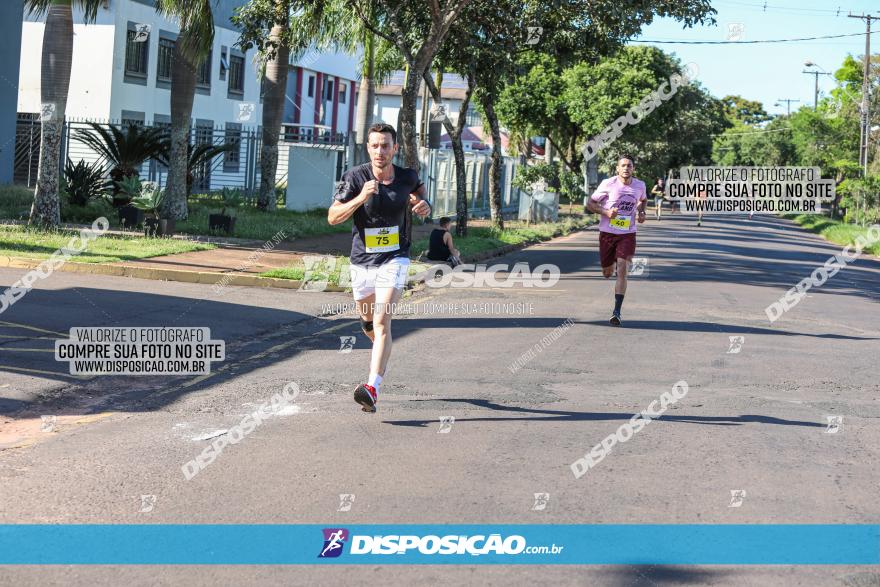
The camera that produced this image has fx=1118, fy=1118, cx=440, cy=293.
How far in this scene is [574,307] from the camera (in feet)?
50.5

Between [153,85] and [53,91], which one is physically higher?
[153,85]

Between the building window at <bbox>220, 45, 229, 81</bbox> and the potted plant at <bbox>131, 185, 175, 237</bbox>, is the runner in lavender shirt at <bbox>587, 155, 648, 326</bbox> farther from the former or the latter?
the building window at <bbox>220, 45, 229, 81</bbox>

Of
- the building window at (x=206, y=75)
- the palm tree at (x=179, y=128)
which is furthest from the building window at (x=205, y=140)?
the palm tree at (x=179, y=128)

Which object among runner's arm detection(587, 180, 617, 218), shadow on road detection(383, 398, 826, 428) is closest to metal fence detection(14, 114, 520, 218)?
runner's arm detection(587, 180, 617, 218)

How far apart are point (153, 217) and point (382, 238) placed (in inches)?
563

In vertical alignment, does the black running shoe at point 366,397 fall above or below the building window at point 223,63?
below

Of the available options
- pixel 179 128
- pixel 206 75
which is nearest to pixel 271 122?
pixel 179 128

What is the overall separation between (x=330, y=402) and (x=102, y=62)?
2915 centimetres

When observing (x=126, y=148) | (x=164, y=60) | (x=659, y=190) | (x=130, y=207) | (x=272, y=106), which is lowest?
(x=130, y=207)

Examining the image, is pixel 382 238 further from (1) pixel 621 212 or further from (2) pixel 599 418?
(1) pixel 621 212

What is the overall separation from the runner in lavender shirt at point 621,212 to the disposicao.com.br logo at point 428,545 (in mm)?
8661

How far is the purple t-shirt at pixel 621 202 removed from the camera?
13.9m

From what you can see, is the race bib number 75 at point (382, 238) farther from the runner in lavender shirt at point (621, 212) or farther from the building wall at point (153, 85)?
the building wall at point (153, 85)

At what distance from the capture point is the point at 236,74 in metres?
43.7
